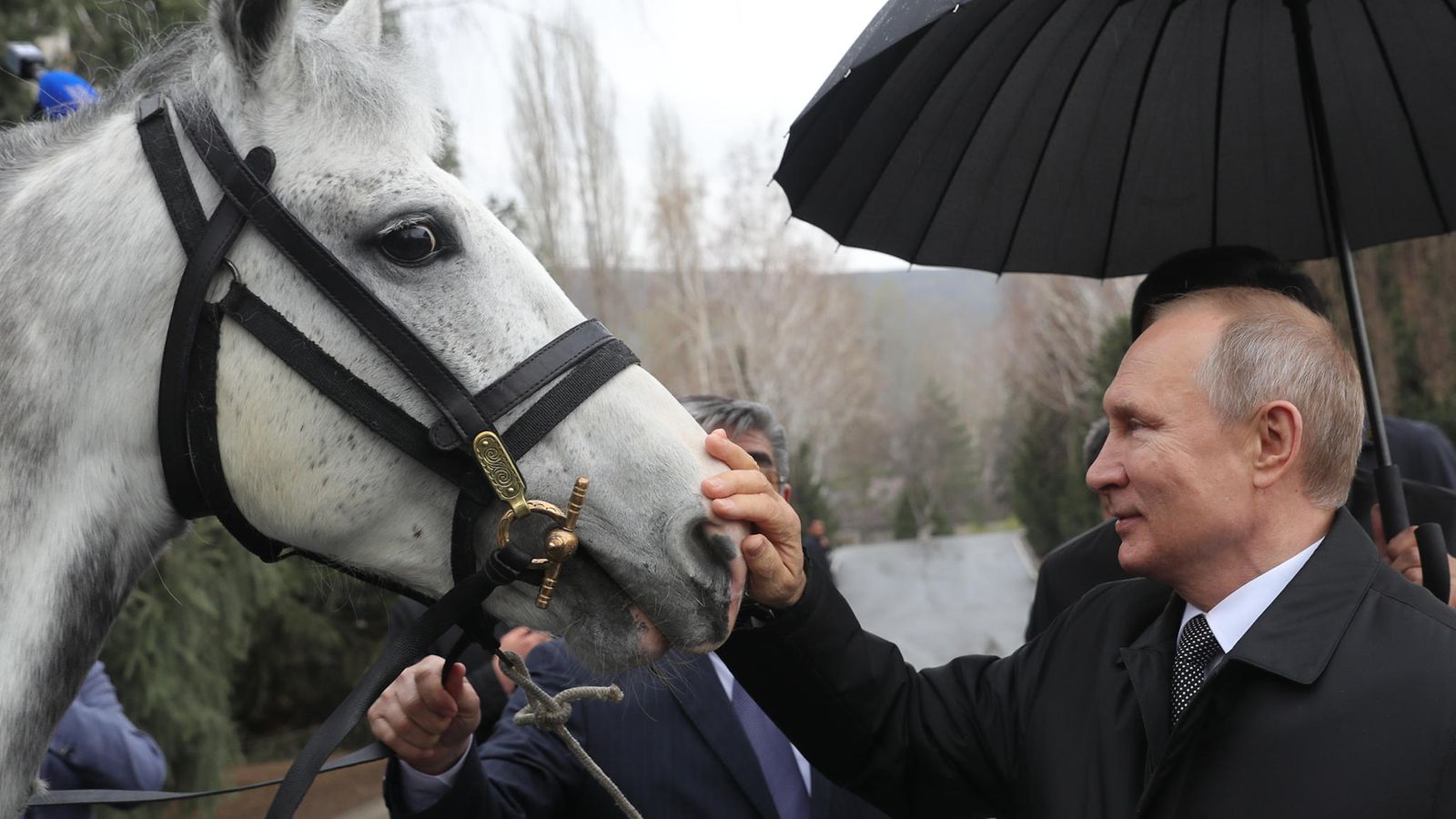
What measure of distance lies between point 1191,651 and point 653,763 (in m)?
1.19

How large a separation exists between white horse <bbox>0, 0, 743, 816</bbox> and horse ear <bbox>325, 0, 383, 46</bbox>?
0.68ft

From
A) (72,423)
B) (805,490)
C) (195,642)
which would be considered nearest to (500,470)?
(72,423)

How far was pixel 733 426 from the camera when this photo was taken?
307cm

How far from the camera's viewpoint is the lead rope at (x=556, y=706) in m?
1.81

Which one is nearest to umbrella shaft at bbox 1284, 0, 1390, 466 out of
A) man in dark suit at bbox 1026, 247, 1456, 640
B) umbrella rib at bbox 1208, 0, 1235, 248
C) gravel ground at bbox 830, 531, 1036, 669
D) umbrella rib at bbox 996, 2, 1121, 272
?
umbrella rib at bbox 1208, 0, 1235, 248

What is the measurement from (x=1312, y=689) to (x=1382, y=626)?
16 centimetres

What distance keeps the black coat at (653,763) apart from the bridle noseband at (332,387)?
2.64 feet

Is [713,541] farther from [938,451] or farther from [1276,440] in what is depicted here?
[938,451]

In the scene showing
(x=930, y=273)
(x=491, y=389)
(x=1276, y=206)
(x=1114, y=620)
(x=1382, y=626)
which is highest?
(x=1276, y=206)

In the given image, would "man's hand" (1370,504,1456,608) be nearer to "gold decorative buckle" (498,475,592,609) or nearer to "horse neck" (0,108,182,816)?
"gold decorative buckle" (498,475,592,609)

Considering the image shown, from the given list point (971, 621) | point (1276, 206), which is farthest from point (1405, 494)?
point (971, 621)

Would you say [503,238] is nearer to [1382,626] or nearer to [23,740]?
[23,740]

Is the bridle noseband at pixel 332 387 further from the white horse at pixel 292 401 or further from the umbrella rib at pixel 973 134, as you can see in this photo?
the umbrella rib at pixel 973 134

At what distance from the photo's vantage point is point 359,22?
196 cm
